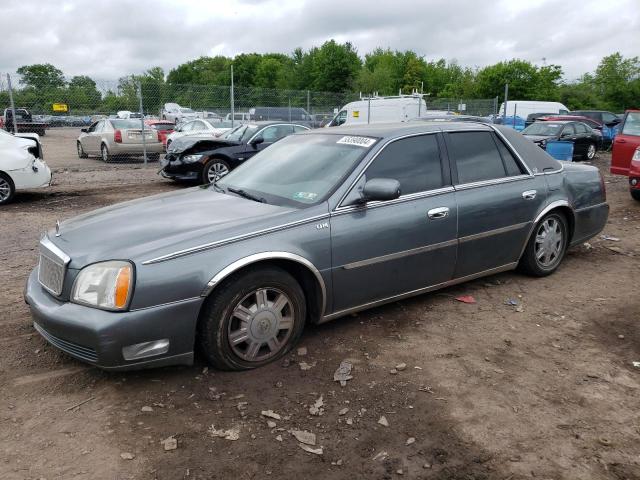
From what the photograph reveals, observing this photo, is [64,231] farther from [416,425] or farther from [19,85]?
[19,85]

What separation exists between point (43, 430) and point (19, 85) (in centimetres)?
1458

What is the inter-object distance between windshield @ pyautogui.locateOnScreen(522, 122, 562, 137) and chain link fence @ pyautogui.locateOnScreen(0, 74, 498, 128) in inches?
299

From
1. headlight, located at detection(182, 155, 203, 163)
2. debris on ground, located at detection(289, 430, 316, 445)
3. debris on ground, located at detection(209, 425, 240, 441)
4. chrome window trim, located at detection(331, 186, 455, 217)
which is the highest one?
chrome window trim, located at detection(331, 186, 455, 217)

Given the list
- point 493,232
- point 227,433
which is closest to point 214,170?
point 493,232

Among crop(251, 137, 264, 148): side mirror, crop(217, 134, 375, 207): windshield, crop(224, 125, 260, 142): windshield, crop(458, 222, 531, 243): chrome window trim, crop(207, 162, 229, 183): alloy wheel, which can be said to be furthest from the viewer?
crop(224, 125, 260, 142): windshield

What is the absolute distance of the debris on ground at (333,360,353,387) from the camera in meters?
3.43

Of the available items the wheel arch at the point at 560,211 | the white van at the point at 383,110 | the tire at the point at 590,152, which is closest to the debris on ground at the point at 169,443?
the wheel arch at the point at 560,211

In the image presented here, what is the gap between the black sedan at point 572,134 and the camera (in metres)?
17.4

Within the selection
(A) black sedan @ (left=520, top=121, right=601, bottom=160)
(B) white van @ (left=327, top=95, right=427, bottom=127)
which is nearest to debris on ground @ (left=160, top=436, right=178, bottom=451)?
(A) black sedan @ (left=520, top=121, right=601, bottom=160)

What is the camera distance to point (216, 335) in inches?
130

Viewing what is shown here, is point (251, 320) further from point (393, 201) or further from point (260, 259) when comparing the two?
point (393, 201)

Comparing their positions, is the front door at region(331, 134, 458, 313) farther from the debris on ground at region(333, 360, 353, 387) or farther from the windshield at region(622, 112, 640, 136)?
the windshield at region(622, 112, 640, 136)

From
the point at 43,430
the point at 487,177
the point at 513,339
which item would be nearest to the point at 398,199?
the point at 487,177

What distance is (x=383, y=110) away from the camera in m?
24.0
